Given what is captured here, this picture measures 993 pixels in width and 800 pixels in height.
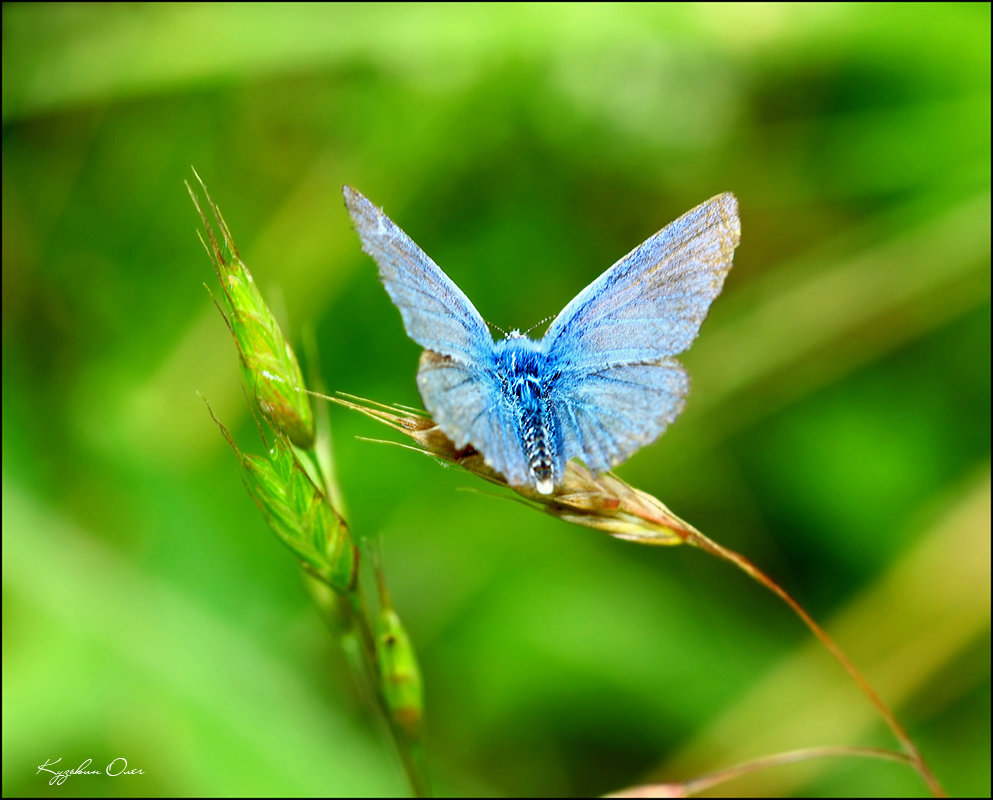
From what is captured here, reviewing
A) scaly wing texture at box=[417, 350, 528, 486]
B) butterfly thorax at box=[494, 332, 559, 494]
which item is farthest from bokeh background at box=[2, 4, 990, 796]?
scaly wing texture at box=[417, 350, 528, 486]

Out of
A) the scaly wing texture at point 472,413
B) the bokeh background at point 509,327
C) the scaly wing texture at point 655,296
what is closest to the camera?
the scaly wing texture at point 472,413

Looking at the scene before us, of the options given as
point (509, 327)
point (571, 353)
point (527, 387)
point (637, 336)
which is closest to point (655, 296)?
point (637, 336)

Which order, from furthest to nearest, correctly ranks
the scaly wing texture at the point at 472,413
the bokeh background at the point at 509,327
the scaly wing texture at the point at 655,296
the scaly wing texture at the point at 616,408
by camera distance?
the bokeh background at the point at 509,327 < the scaly wing texture at the point at 655,296 < the scaly wing texture at the point at 616,408 < the scaly wing texture at the point at 472,413

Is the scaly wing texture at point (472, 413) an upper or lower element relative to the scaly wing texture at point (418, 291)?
lower

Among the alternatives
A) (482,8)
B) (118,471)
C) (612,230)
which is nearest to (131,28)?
(482,8)

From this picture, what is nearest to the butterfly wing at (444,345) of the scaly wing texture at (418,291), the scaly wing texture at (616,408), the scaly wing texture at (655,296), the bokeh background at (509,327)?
the scaly wing texture at (418,291)

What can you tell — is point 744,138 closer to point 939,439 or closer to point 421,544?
point 939,439

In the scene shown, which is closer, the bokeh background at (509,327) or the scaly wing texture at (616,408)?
the scaly wing texture at (616,408)

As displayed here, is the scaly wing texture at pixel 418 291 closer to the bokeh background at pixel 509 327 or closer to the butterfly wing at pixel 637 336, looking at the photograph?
the butterfly wing at pixel 637 336
